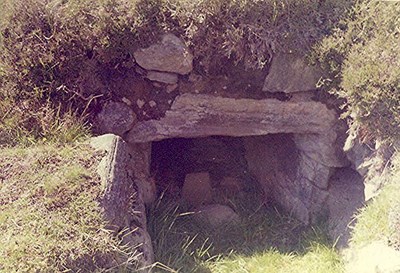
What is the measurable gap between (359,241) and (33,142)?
7.50ft

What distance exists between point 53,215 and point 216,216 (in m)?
1.80

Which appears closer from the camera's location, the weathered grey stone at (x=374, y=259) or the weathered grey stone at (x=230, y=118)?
the weathered grey stone at (x=374, y=259)

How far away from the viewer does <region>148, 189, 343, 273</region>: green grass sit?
10.7ft

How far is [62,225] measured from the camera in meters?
2.44

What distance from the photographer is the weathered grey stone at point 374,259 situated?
2604mm

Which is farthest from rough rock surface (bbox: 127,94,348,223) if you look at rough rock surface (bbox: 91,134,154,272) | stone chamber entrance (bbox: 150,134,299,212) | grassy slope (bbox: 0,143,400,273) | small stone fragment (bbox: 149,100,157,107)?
rough rock surface (bbox: 91,134,154,272)

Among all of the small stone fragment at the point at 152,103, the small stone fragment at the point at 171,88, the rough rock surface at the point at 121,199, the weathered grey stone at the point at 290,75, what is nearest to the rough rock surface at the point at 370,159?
the weathered grey stone at the point at 290,75

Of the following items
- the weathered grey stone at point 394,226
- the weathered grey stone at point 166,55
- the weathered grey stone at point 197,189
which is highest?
the weathered grey stone at point 166,55

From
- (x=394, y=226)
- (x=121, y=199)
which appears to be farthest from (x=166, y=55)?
(x=394, y=226)

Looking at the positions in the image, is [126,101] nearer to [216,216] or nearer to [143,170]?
[143,170]

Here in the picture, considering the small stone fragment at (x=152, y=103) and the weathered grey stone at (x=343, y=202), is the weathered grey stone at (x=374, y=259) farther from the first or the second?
the small stone fragment at (x=152, y=103)

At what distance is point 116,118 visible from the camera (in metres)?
3.44

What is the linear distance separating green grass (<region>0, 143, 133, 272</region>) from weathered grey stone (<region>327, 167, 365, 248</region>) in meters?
1.68

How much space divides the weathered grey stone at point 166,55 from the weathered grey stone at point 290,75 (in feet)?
2.13
